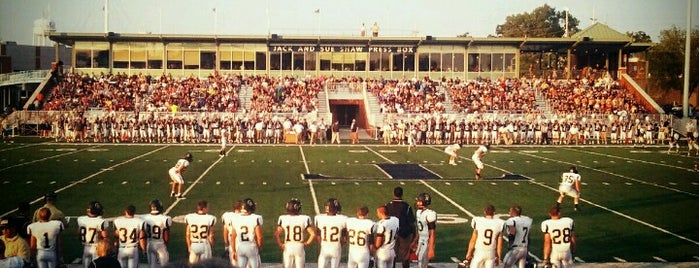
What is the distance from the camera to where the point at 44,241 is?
34.3 ft

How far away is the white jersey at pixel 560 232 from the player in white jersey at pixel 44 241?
23.2ft

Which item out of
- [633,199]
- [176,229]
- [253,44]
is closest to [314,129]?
[253,44]

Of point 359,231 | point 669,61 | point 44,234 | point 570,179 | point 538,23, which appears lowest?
point 44,234

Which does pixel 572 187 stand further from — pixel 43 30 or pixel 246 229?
pixel 43 30

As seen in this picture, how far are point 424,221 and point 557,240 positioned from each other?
6.55 feet

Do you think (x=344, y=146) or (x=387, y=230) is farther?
(x=344, y=146)

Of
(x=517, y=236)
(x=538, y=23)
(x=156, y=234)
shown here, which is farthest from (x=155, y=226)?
(x=538, y=23)

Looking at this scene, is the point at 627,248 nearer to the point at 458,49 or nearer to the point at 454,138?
the point at 454,138

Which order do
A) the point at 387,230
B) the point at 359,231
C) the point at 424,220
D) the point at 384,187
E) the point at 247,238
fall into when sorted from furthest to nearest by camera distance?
the point at 384,187 → the point at 424,220 → the point at 247,238 → the point at 387,230 → the point at 359,231

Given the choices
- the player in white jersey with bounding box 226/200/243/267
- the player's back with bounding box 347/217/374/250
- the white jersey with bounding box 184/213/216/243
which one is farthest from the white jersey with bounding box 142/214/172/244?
the player's back with bounding box 347/217/374/250

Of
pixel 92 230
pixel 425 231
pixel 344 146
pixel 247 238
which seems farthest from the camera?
pixel 344 146

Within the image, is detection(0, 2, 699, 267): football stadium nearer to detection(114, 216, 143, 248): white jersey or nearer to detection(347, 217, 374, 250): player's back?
detection(114, 216, 143, 248): white jersey

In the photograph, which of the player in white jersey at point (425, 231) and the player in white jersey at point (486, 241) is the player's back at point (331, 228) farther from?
the player in white jersey at point (486, 241)

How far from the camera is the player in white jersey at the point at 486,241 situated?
10.7 metres
